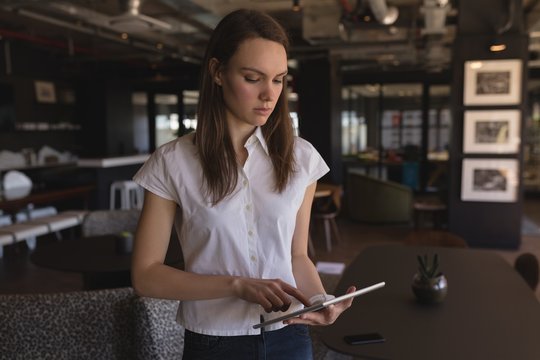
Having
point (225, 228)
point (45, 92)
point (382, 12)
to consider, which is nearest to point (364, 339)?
point (225, 228)

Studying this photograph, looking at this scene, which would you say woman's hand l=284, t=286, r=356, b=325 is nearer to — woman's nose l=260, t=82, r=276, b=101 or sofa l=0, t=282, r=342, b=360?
woman's nose l=260, t=82, r=276, b=101

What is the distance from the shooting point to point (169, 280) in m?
1.01

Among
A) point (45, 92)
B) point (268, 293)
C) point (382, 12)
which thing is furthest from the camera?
point (45, 92)

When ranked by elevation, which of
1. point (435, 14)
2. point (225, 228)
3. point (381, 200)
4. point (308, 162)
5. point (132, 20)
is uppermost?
point (435, 14)

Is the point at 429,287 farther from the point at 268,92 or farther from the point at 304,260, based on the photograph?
the point at 268,92

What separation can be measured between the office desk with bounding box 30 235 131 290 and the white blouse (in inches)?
74.4

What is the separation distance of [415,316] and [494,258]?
1203mm

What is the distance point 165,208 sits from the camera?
3.50 ft

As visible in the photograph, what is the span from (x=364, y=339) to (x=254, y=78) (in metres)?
1.15

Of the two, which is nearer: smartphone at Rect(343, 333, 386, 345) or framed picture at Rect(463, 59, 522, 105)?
smartphone at Rect(343, 333, 386, 345)

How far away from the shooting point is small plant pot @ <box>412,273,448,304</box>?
7.12ft

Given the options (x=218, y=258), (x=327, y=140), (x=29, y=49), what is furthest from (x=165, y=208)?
(x=29, y=49)

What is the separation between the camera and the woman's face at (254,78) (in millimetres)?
1026

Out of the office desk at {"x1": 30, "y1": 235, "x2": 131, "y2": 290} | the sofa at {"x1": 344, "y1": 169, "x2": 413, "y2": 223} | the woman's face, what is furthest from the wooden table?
the woman's face
